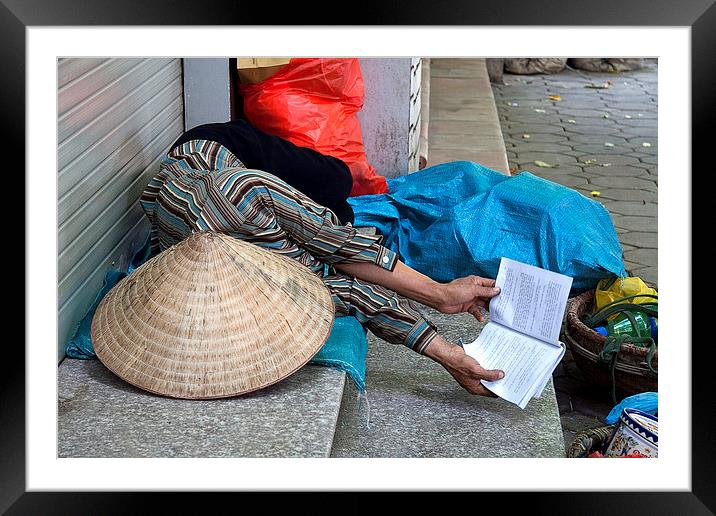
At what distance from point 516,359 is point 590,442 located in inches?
13.6

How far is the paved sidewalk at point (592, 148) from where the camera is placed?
349 cm

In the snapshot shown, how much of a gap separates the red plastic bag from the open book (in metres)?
1.58

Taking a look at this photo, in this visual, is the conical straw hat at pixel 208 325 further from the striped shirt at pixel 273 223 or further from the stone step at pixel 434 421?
the stone step at pixel 434 421

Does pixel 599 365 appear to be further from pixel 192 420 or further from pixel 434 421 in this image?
pixel 192 420

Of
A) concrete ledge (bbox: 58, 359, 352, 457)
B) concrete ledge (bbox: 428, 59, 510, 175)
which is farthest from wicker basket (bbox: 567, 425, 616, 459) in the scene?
concrete ledge (bbox: 428, 59, 510, 175)

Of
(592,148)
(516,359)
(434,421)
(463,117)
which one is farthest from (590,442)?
(592,148)

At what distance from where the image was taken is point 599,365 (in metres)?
3.17

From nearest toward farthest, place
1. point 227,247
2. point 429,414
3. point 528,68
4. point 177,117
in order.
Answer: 1. point 227,247
2. point 429,414
3. point 177,117
4. point 528,68

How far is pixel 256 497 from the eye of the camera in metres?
1.41

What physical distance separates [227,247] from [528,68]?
753 cm
